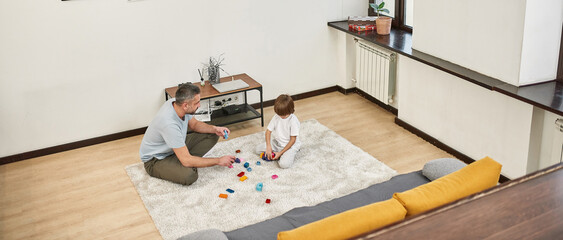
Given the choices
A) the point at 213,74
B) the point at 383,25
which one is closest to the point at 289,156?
the point at 213,74

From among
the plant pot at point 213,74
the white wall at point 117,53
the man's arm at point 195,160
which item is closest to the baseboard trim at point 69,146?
the white wall at point 117,53

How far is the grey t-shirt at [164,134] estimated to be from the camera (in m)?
4.36

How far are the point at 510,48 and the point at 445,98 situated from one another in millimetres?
903

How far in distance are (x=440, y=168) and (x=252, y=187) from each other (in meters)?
1.52

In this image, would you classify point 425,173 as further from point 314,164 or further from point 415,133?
point 415,133

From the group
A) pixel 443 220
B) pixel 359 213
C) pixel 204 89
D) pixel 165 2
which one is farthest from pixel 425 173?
pixel 165 2

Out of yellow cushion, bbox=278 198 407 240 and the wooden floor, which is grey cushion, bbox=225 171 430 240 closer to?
yellow cushion, bbox=278 198 407 240

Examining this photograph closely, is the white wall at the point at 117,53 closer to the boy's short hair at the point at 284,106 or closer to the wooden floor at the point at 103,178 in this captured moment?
the wooden floor at the point at 103,178

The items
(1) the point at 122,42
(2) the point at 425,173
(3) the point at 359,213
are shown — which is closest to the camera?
(3) the point at 359,213

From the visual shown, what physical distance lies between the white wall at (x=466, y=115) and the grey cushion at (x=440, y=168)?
0.84 metres

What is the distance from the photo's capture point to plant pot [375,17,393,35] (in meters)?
5.60

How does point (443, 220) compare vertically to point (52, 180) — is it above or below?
above

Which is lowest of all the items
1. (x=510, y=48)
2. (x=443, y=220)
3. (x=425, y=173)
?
(x=425, y=173)

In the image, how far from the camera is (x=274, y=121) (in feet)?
15.8
